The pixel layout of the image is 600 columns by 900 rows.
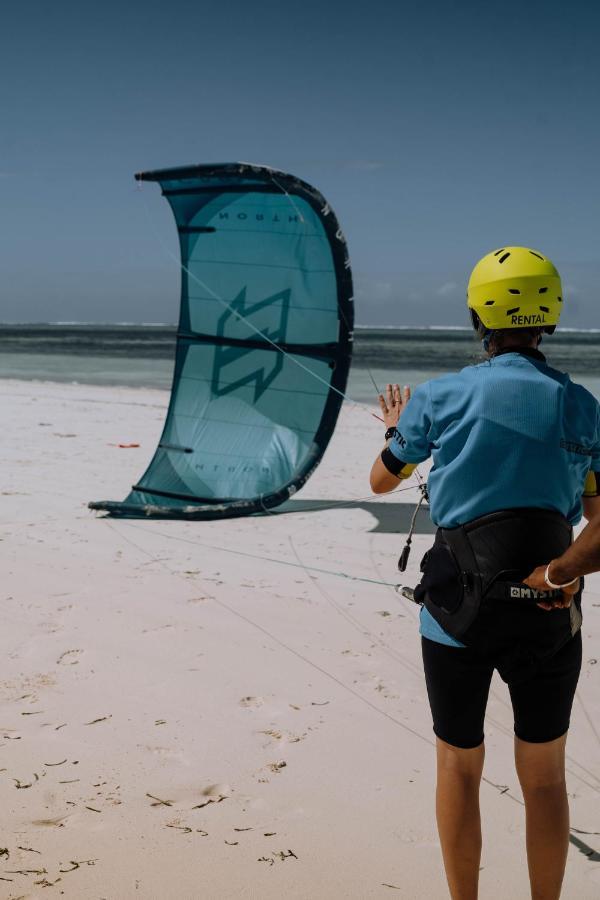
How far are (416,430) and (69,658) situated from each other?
2.50m

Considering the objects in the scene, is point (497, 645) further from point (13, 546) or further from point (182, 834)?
point (13, 546)

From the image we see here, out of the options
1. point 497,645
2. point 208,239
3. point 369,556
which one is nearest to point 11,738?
point 497,645

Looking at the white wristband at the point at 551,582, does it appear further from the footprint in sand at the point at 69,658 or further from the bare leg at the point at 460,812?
the footprint in sand at the point at 69,658

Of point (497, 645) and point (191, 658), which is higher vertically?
point (497, 645)

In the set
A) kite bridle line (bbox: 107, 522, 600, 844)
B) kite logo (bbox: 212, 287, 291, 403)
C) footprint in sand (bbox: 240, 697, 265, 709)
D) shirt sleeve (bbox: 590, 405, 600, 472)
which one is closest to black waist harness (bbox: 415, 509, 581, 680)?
shirt sleeve (bbox: 590, 405, 600, 472)

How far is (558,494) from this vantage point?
6.49 ft

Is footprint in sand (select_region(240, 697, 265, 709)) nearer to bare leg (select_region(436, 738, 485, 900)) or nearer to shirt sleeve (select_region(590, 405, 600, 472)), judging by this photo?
bare leg (select_region(436, 738, 485, 900))

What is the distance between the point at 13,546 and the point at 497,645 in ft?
15.1

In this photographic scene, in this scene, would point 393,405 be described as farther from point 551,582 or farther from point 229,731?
point 229,731

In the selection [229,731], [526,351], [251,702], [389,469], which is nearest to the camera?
[526,351]

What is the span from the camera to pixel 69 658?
391cm

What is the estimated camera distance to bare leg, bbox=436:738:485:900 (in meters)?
2.03

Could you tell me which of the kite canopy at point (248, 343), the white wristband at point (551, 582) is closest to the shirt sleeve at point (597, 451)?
the white wristband at point (551, 582)

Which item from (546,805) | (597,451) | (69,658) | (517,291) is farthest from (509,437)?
(69,658)
